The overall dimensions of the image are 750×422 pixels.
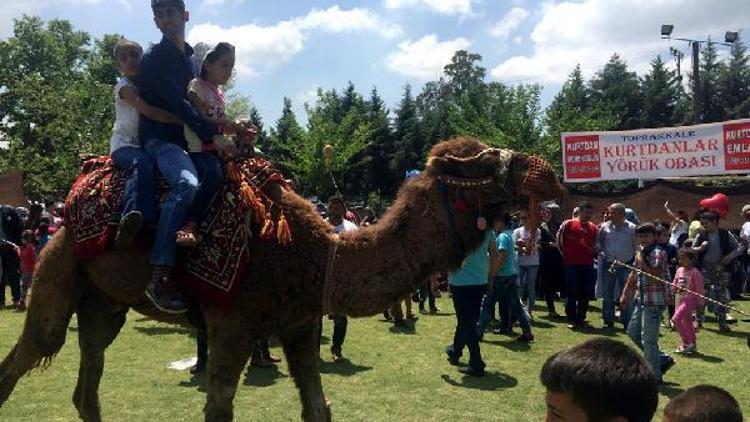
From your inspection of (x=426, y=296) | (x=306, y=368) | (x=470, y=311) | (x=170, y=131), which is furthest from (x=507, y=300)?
(x=170, y=131)

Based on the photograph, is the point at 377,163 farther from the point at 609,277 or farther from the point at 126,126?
the point at 126,126

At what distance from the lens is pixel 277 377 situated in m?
8.39

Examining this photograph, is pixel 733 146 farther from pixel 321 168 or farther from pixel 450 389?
pixel 321 168

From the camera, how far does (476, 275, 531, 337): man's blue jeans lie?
34.4 feet

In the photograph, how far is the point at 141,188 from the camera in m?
4.62

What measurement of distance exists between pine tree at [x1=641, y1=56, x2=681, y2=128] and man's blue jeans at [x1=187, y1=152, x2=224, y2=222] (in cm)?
5114

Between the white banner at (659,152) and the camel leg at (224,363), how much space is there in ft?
53.0

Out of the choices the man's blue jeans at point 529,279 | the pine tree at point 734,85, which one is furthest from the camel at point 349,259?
the pine tree at point 734,85

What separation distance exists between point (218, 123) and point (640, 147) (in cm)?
1655

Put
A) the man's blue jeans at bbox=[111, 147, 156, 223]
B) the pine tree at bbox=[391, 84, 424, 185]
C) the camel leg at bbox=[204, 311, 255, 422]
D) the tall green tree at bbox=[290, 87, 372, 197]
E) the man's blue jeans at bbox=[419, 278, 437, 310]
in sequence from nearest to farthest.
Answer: the camel leg at bbox=[204, 311, 255, 422] → the man's blue jeans at bbox=[111, 147, 156, 223] → the man's blue jeans at bbox=[419, 278, 437, 310] → the tall green tree at bbox=[290, 87, 372, 197] → the pine tree at bbox=[391, 84, 424, 185]

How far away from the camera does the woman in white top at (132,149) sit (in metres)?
4.56

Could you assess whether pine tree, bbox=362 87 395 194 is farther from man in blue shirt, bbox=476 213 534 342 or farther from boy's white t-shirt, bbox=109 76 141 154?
boy's white t-shirt, bbox=109 76 141 154

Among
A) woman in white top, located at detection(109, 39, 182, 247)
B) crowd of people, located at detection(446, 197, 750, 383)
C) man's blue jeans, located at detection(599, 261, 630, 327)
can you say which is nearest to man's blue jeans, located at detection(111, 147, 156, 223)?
woman in white top, located at detection(109, 39, 182, 247)

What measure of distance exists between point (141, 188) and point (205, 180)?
1.46ft
